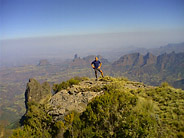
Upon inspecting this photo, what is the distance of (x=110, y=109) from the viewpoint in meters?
7.98

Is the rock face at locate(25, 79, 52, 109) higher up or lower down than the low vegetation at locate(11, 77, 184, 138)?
lower down

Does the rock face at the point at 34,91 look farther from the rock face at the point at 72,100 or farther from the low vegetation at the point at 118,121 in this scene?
the low vegetation at the point at 118,121

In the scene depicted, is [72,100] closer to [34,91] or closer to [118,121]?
[118,121]

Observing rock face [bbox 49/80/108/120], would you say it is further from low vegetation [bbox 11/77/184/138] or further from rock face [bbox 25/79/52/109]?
rock face [bbox 25/79/52/109]

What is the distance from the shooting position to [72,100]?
1087cm

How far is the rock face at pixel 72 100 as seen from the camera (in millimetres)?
9494

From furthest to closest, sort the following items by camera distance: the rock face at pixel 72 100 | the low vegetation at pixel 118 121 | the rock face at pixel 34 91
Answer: the rock face at pixel 34 91 → the rock face at pixel 72 100 → the low vegetation at pixel 118 121

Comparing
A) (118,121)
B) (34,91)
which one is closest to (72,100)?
(118,121)

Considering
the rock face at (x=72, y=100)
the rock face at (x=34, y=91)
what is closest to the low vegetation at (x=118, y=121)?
the rock face at (x=72, y=100)

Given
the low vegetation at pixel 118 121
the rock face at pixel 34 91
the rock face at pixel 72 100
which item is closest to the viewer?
the low vegetation at pixel 118 121

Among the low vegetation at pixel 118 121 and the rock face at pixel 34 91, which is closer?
the low vegetation at pixel 118 121

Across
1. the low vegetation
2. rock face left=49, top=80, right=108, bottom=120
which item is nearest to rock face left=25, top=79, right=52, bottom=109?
rock face left=49, top=80, right=108, bottom=120

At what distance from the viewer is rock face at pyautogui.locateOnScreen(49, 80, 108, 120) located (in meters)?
9.49

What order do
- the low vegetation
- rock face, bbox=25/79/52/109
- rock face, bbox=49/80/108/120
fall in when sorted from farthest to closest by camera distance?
rock face, bbox=25/79/52/109, rock face, bbox=49/80/108/120, the low vegetation
